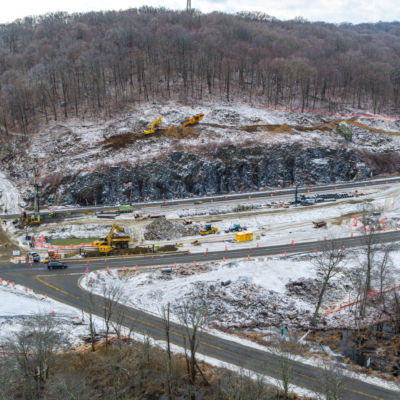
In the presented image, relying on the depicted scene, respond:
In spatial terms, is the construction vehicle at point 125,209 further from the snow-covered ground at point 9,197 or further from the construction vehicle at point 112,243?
the snow-covered ground at point 9,197

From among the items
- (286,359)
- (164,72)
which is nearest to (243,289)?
(286,359)

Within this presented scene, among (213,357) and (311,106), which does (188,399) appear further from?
(311,106)

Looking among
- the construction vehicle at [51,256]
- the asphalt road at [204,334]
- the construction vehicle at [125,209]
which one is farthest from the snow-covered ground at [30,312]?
the construction vehicle at [125,209]

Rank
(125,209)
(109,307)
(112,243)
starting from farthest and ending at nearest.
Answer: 1. (125,209)
2. (112,243)
3. (109,307)

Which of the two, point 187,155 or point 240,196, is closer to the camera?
point 240,196

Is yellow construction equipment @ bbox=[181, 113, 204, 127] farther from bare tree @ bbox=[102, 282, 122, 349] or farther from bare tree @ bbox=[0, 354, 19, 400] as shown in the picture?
bare tree @ bbox=[0, 354, 19, 400]

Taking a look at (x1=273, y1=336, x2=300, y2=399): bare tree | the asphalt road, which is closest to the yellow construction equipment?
the asphalt road

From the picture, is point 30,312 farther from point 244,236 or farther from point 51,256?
point 244,236
